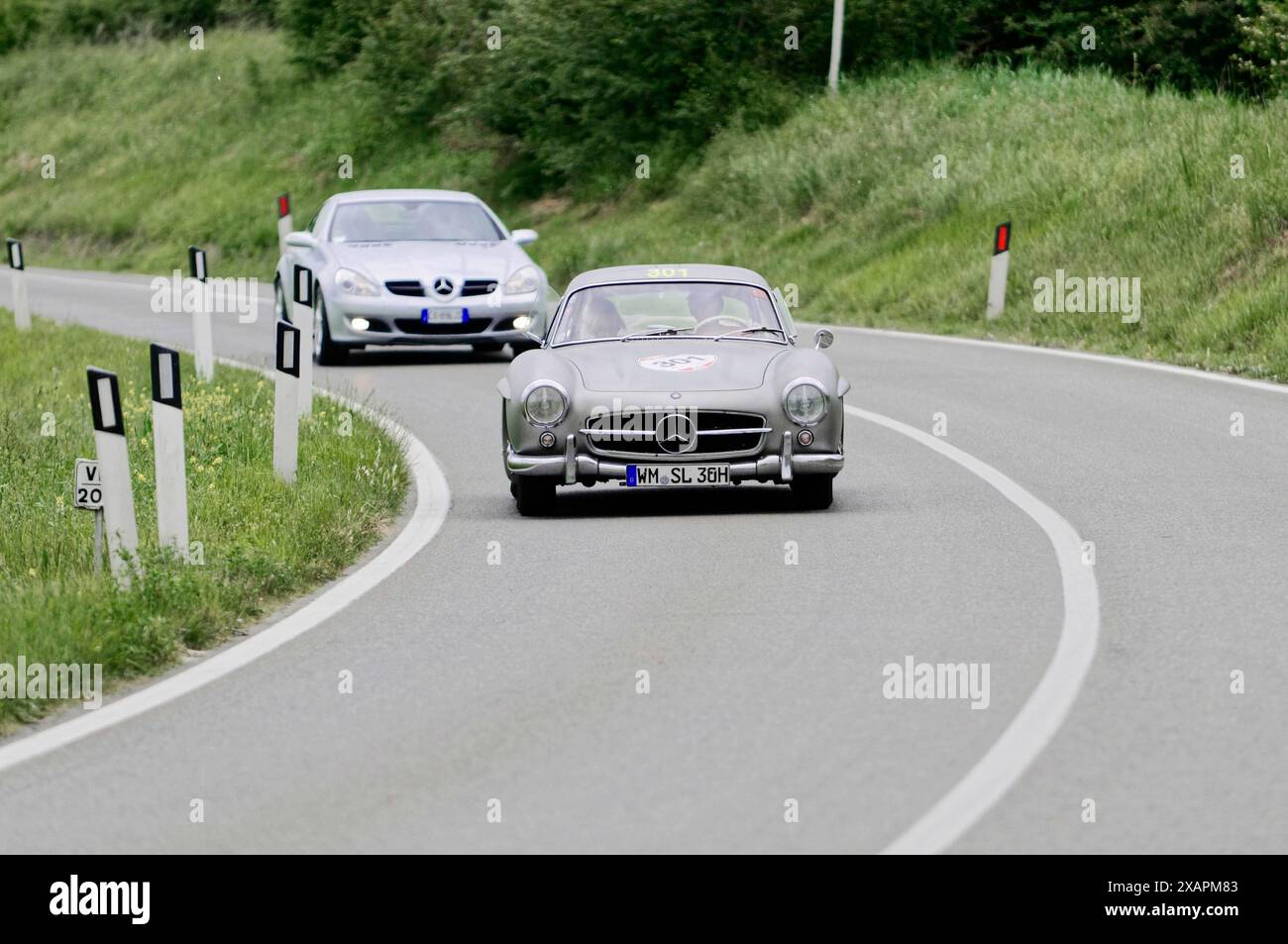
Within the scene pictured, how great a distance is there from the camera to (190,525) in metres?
10.1

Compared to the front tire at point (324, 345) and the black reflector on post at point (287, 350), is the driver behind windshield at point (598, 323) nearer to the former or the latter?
the black reflector on post at point (287, 350)

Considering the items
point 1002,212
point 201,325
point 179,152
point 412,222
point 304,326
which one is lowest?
point 201,325

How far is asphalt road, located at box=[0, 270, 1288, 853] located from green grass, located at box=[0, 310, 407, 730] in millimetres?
412

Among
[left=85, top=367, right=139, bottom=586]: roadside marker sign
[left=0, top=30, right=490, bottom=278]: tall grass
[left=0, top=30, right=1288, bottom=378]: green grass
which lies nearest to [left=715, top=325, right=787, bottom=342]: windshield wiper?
[left=85, top=367, right=139, bottom=586]: roadside marker sign

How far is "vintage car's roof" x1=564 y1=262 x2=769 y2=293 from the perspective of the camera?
41.4ft

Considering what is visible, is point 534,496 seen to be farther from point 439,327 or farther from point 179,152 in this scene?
point 179,152

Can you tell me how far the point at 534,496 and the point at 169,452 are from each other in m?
2.76

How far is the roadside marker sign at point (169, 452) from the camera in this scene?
9125 millimetres

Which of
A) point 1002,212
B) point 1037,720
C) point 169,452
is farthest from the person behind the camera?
point 1002,212

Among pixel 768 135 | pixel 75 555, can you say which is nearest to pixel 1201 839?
pixel 75 555

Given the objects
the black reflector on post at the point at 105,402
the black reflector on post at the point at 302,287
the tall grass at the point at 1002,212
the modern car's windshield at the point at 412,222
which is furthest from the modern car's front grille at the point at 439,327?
the black reflector on post at the point at 105,402

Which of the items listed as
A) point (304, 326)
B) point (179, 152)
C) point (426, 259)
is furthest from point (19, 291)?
point (179, 152)

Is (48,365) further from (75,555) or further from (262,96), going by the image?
(262,96)

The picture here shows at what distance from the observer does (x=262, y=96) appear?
56.3 m
